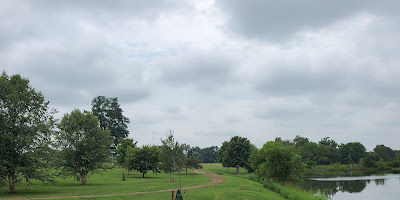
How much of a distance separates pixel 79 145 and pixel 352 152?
472 feet

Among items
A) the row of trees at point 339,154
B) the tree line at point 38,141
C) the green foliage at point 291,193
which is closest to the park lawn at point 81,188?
the tree line at point 38,141

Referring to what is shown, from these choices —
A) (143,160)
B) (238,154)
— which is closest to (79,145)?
(143,160)

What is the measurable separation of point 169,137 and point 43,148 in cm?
1559

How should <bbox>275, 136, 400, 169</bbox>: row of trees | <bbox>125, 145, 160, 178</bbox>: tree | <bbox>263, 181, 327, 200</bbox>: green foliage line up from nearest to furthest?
<bbox>263, 181, 327, 200</bbox>: green foliage, <bbox>125, 145, 160, 178</bbox>: tree, <bbox>275, 136, 400, 169</bbox>: row of trees

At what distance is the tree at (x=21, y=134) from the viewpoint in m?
33.1

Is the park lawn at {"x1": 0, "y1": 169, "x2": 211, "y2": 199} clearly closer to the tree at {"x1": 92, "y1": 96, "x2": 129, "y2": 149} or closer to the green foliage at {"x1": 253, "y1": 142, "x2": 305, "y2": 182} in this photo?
the green foliage at {"x1": 253, "y1": 142, "x2": 305, "y2": 182}

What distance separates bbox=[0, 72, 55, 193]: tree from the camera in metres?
33.1

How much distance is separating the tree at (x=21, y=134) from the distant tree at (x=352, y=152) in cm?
14852

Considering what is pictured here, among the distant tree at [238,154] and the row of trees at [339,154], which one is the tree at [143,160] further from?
the row of trees at [339,154]

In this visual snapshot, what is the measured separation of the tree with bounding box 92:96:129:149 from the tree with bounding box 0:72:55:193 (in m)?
76.9

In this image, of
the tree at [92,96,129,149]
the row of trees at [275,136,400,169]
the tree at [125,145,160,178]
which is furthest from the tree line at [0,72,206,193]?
the row of trees at [275,136,400,169]

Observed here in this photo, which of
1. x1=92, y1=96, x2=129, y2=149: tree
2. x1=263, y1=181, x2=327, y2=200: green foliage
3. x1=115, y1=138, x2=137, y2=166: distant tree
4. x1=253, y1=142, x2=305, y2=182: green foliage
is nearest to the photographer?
x1=263, y1=181, x2=327, y2=200: green foliage

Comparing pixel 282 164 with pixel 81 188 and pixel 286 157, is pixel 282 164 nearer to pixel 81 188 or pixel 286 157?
pixel 286 157

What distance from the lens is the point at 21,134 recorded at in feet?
111
